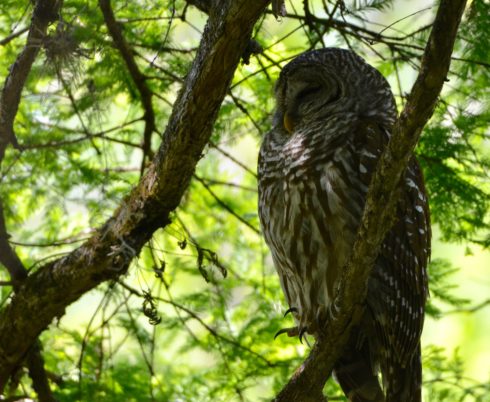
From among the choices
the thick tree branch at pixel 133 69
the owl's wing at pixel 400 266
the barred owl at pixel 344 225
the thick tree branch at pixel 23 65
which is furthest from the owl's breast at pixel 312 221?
the thick tree branch at pixel 23 65

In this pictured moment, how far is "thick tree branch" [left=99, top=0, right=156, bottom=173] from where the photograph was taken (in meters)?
4.12

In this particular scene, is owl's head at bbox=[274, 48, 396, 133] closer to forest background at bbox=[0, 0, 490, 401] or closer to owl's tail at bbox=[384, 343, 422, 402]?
forest background at bbox=[0, 0, 490, 401]

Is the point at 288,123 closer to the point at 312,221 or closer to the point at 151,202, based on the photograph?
the point at 312,221

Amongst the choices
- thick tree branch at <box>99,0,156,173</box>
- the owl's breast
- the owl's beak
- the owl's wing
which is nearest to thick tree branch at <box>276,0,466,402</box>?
the owl's wing

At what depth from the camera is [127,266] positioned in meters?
4.00

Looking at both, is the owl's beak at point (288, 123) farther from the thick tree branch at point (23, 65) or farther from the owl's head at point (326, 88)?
the thick tree branch at point (23, 65)

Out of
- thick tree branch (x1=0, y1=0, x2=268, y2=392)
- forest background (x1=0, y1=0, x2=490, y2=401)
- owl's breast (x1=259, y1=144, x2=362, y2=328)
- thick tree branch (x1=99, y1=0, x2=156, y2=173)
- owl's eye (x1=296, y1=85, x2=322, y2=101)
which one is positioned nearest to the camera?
thick tree branch (x1=0, y1=0, x2=268, y2=392)

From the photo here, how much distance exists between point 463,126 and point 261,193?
3.90 ft

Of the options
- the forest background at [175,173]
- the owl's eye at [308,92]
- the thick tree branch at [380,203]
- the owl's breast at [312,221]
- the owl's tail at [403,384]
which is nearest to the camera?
the thick tree branch at [380,203]

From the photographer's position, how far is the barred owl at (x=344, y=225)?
152 inches

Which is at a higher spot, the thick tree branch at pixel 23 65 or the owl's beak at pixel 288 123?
the owl's beak at pixel 288 123

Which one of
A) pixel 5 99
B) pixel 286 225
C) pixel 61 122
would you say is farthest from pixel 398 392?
pixel 61 122

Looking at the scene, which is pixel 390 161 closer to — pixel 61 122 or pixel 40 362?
pixel 40 362

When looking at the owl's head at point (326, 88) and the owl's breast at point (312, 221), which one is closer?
the owl's breast at point (312, 221)
